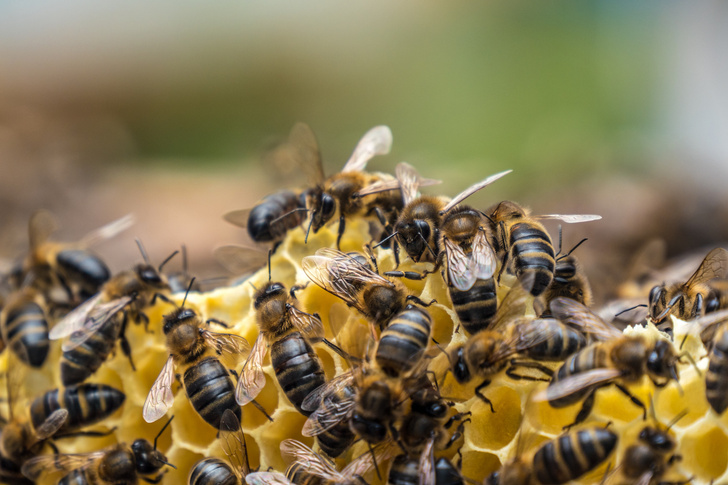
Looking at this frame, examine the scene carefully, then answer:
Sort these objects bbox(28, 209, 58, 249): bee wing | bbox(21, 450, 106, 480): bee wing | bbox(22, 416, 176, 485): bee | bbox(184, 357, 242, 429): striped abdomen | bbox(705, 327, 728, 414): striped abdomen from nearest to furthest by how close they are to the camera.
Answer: bbox(705, 327, 728, 414): striped abdomen → bbox(184, 357, 242, 429): striped abdomen → bbox(22, 416, 176, 485): bee → bbox(21, 450, 106, 480): bee wing → bbox(28, 209, 58, 249): bee wing

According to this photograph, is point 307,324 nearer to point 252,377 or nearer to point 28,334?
point 252,377

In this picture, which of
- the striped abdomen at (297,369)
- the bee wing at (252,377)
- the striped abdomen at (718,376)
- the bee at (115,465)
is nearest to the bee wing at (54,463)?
the bee at (115,465)

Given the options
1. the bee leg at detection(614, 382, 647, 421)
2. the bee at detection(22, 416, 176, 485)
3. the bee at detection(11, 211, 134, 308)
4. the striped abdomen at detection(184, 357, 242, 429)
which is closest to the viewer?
the bee leg at detection(614, 382, 647, 421)

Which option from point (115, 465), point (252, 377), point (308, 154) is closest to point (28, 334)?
point (115, 465)

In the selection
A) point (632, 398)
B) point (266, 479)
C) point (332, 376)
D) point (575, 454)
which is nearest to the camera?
point (575, 454)

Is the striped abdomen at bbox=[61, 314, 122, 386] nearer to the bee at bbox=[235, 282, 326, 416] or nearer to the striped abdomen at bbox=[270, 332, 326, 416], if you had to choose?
the bee at bbox=[235, 282, 326, 416]

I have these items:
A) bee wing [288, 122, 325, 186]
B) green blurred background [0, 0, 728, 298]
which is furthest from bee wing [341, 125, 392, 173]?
green blurred background [0, 0, 728, 298]

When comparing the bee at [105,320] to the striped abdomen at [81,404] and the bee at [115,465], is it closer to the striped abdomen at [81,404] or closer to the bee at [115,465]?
the striped abdomen at [81,404]
